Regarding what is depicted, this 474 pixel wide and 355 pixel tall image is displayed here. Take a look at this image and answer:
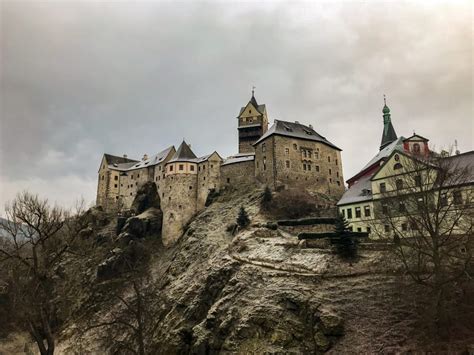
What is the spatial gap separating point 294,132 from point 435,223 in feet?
124

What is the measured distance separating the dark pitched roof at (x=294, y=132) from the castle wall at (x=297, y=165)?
670mm

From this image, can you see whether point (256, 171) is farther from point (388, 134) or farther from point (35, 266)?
point (35, 266)

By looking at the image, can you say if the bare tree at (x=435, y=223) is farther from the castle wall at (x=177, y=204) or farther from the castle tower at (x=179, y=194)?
the castle tower at (x=179, y=194)

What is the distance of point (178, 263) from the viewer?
47219 mm

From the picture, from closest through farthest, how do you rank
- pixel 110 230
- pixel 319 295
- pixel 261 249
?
pixel 319 295
pixel 261 249
pixel 110 230

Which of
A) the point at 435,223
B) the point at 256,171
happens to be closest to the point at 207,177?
the point at 256,171

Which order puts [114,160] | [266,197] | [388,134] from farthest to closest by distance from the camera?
[114,160]
[388,134]
[266,197]

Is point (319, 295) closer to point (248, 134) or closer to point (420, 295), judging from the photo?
point (420, 295)

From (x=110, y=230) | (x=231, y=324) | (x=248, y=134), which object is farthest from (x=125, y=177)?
(x=231, y=324)

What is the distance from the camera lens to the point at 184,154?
65875mm

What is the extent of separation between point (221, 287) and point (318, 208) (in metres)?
19.0

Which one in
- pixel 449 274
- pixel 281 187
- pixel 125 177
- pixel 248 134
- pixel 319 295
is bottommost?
pixel 319 295

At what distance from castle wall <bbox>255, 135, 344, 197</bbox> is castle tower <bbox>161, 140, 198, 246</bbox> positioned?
12.1 metres

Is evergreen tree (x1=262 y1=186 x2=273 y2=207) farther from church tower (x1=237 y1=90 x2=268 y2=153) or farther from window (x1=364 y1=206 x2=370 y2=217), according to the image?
church tower (x1=237 y1=90 x2=268 y2=153)
